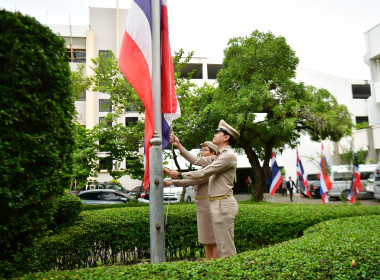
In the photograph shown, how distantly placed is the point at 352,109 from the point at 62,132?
35.1m

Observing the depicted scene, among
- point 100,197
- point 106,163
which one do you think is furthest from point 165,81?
point 100,197

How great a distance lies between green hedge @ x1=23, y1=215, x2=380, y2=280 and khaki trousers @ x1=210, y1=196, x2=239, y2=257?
753 mm

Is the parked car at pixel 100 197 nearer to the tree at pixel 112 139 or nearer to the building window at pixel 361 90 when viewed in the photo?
the tree at pixel 112 139

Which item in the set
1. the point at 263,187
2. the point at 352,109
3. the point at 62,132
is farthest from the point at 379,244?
the point at 352,109

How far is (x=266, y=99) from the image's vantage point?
14.7m

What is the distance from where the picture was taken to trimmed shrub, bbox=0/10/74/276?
2.30 m

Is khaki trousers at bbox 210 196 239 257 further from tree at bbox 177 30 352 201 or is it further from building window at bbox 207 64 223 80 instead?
building window at bbox 207 64 223 80

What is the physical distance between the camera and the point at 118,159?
13688 millimetres

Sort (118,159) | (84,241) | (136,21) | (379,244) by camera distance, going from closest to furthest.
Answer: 1. (379,244)
2. (136,21)
3. (84,241)
4. (118,159)

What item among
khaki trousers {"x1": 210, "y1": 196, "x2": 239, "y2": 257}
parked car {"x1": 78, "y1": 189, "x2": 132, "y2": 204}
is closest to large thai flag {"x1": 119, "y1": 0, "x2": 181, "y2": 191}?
khaki trousers {"x1": 210, "y1": 196, "x2": 239, "y2": 257}

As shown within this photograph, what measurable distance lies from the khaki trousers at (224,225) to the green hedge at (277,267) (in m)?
0.75

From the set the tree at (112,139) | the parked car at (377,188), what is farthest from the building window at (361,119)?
the tree at (112,139)

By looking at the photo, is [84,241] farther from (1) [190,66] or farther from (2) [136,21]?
(1) [190,66]

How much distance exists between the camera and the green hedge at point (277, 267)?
264 centimetres
